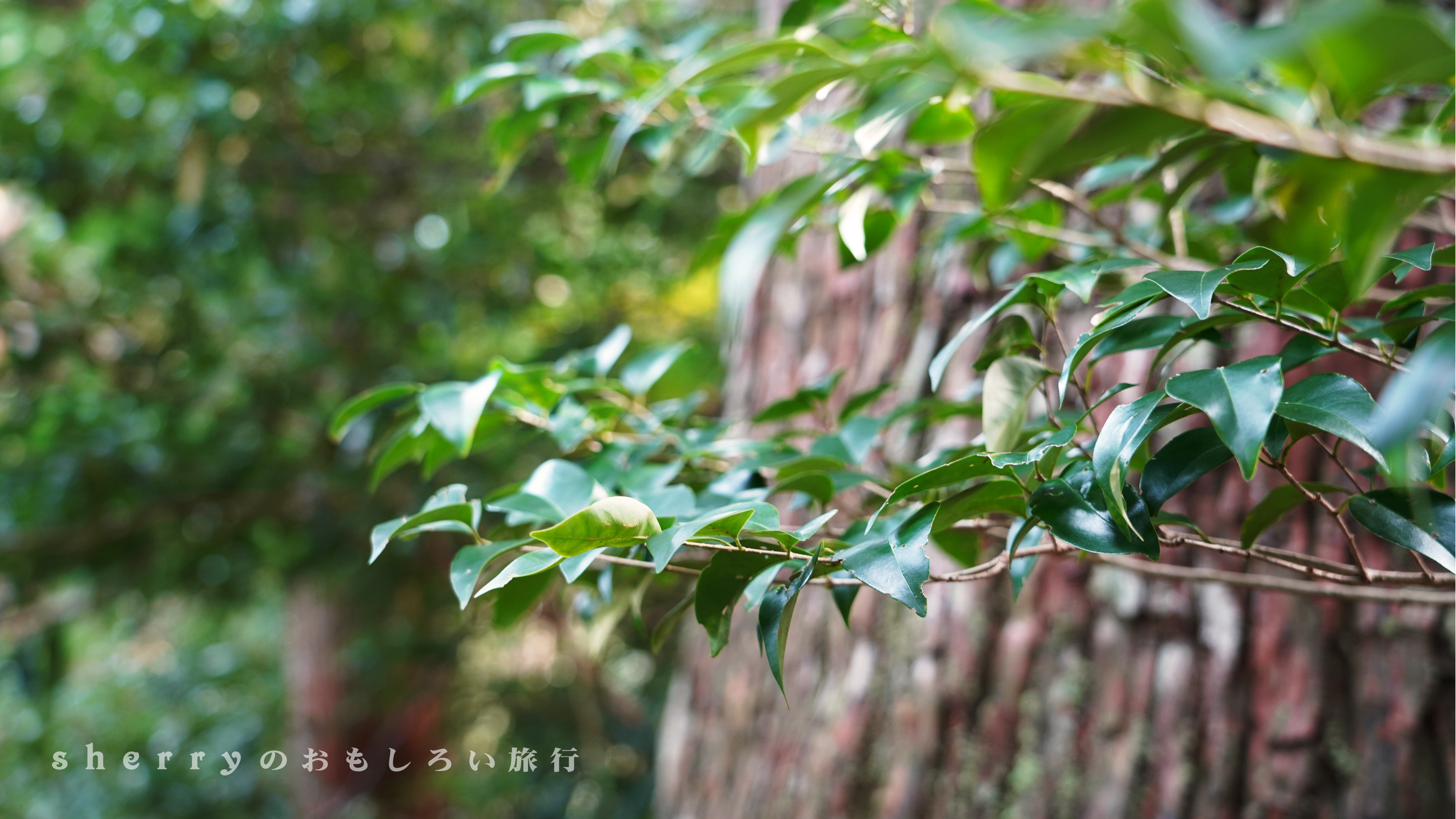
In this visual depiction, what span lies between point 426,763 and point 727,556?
8.82ft

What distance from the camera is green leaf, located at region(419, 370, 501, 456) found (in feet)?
1.24

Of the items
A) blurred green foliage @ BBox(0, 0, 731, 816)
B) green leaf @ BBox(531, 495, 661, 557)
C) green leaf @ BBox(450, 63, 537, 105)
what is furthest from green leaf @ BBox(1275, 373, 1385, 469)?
blurred green foliage @ BBox(0, 0, 731, 816)

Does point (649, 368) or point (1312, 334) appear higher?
point (1312, 334)

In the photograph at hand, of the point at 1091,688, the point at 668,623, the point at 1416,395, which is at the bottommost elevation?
the point at 1091,688

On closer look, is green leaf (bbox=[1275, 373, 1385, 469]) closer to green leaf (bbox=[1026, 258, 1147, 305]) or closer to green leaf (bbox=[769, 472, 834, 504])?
green leaf (bbox=[1026, 258, 1147, 305])

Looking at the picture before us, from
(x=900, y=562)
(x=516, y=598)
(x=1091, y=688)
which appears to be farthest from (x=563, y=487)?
(x=1091, y=688)

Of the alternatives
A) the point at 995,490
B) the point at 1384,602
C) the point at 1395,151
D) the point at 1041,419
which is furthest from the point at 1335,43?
the point at 1041,419

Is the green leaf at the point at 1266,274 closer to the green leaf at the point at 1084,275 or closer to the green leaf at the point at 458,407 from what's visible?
the green leaf at the point at 1084,275

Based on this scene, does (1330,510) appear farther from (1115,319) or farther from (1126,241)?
(1126,241)

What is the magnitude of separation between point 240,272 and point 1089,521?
157 centimetres

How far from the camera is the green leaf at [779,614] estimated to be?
0.29 metres

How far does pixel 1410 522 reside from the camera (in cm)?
30

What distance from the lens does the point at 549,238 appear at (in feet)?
6.12

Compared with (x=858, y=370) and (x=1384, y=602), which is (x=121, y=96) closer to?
(x=858, y=370)
